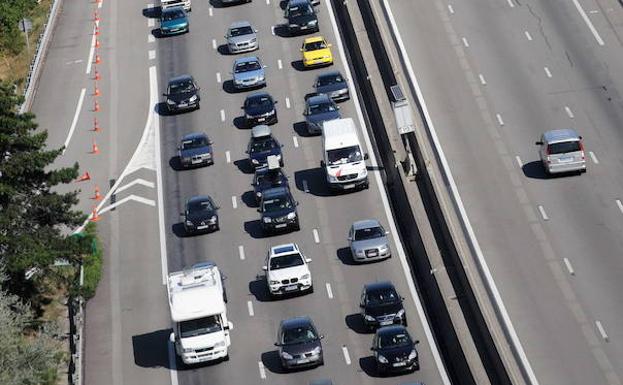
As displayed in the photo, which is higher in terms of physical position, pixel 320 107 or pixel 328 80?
pixel 320 107

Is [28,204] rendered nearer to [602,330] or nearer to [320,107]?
[320,107]

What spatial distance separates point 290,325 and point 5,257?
13304 mm

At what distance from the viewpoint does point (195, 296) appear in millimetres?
62594

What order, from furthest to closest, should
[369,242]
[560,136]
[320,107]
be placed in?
[320,107]
[560,136]
[369,242]

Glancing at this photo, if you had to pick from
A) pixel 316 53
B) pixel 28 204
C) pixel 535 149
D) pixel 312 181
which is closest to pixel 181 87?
pixel 316 53

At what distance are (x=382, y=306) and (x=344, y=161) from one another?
12.8 m

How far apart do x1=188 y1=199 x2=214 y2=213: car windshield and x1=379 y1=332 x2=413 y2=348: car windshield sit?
1567 centimetres

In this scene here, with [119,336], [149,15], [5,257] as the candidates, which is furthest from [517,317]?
[149,15]

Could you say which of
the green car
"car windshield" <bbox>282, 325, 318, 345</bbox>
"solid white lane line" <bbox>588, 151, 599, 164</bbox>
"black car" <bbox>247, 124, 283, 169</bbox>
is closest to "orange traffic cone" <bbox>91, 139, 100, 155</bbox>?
"black car" <bbox>247, 124, 283, 169</bbox>

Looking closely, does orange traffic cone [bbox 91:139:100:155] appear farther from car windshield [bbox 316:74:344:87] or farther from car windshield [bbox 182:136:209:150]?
car windshield [bbox 316:74:344:87]

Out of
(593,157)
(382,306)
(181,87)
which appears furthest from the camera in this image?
(181,87)

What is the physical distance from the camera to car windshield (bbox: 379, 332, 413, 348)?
199 ft

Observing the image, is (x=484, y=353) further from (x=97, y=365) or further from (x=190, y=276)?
(x=97, y=365)

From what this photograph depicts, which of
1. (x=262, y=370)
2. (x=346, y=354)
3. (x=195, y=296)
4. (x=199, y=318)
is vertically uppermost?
(x=195, y=296)
